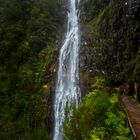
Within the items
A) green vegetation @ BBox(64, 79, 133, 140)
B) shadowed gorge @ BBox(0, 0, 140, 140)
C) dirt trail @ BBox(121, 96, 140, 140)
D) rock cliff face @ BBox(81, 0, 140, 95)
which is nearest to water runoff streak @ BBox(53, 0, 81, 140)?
shadowed gorge @ BBox(0, 0, 140, 140)

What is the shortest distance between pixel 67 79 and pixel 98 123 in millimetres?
7997

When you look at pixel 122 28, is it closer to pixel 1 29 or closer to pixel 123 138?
pixel 123 138

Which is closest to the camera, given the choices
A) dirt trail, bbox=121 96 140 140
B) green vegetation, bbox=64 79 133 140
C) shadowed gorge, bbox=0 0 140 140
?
dirt trail, bbox=121 96 140 140

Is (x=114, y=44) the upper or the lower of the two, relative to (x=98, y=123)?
upper

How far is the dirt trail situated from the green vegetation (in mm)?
178

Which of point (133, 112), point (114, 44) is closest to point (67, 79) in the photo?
point (114, 44)

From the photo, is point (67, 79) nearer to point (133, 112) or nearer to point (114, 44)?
point (114, 44)

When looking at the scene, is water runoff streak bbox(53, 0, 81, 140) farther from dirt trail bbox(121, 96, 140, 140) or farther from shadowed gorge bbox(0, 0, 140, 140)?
dirt trail bbox(121, 96, 140, 140)

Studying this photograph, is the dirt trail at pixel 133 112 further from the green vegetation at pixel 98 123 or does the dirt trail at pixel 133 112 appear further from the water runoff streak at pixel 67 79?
the water runoff streak at pixel 67 79

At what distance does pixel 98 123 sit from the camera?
7.52 m

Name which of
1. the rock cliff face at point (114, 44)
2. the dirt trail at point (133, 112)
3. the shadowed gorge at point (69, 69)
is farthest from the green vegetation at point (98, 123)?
the rock cliff face at point (114, 44)

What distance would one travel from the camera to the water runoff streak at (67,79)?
1431 cm

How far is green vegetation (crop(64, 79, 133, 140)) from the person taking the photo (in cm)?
716

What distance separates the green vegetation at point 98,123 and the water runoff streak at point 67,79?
5.26 metres
